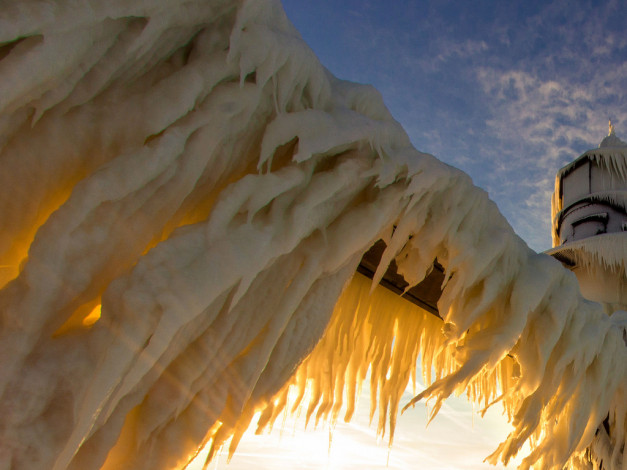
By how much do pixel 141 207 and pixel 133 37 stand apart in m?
0.58

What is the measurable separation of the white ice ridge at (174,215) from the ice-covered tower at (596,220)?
6124 mm

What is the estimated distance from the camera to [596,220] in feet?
26.3

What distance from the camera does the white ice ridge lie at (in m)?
1.27

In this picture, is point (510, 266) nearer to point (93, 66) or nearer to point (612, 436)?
point (93, 66)

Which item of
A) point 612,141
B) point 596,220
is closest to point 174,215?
point 596,220

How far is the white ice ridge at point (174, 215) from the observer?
127cm

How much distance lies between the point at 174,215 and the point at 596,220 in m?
8.63

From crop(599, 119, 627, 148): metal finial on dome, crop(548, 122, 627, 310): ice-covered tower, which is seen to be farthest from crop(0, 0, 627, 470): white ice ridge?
crop(599, 119, 627, 148): metal finial on dome

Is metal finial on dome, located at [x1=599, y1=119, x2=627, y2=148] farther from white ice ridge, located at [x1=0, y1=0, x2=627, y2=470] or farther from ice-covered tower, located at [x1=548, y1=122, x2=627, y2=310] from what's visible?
white ice ridge, located at [x1=0, y1=0, x2=627, y2=470]

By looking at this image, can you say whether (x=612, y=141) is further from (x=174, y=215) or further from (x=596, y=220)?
(x=174, y=215)

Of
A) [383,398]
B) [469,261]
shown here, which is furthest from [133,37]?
[383,398]

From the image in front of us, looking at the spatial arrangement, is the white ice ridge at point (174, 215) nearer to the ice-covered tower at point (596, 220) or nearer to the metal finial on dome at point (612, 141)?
the ice-covered tower at point (596, 220)

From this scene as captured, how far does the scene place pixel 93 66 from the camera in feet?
4.70

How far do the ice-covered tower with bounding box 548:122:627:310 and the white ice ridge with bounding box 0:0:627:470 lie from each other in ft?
20.1
